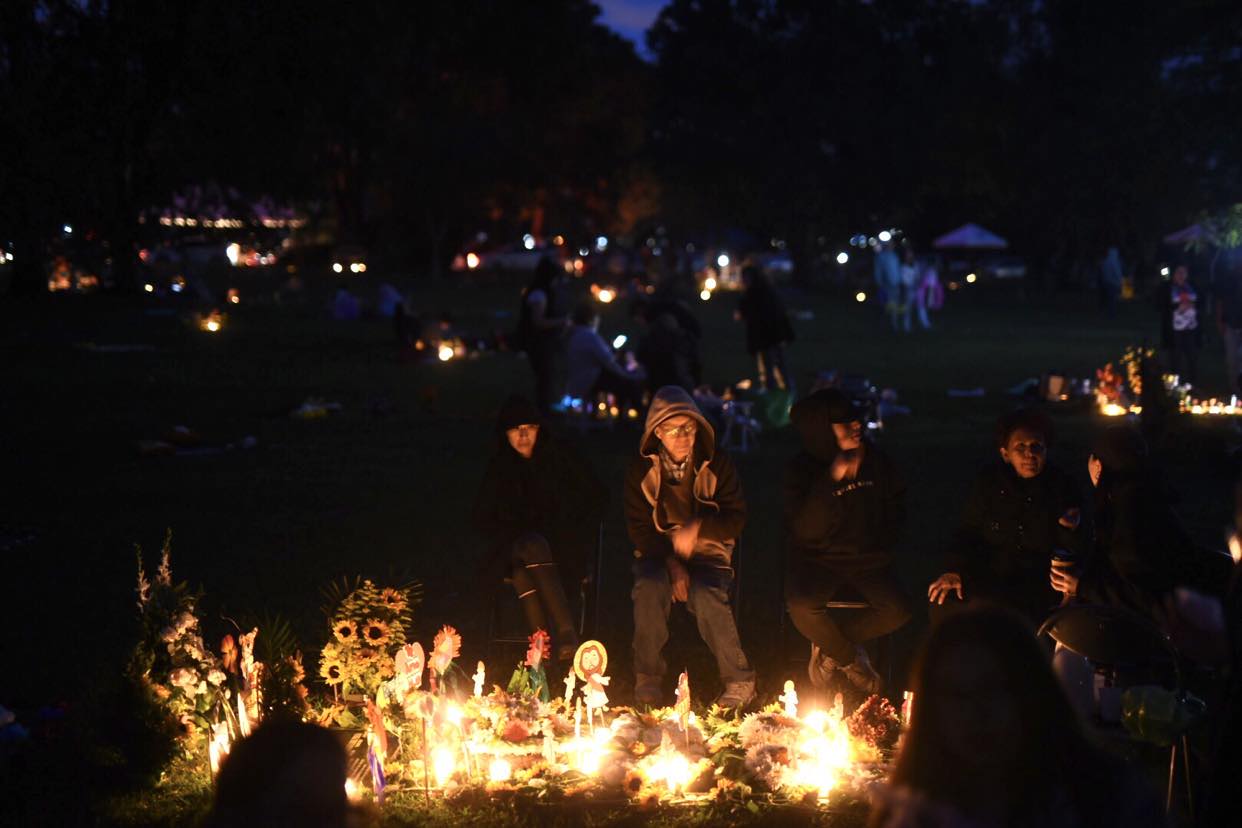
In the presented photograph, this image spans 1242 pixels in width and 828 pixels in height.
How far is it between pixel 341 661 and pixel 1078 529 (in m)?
3.27

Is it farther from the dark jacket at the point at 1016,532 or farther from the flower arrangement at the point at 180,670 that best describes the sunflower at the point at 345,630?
the dark jacket at the point at 1016,532

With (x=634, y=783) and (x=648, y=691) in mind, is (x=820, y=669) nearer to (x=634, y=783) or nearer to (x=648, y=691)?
(x=648, y=691)

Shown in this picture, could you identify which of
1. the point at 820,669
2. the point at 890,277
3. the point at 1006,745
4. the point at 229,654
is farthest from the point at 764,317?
the point at 1006,745

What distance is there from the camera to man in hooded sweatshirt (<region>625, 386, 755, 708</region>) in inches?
243

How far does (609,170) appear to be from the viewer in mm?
66125

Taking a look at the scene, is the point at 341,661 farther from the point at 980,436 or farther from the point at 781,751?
the point at 980,436

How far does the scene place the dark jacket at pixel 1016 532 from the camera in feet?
19.8

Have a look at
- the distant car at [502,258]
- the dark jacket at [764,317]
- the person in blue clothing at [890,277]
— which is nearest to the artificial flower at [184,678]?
the dark jacket at [764,317]

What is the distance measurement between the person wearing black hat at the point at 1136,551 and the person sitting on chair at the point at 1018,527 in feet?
0.72

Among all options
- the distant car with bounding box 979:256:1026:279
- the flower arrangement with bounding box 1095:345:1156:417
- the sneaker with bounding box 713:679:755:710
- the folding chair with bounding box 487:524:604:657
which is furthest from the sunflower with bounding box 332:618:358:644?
the distant car with bounding box 979:256:1026:279

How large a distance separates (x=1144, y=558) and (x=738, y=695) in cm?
184

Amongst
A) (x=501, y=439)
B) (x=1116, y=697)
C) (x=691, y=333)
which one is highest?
(x=691, y=333)

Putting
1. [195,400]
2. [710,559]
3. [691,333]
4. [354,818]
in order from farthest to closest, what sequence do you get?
[195,400] → [691,333] → [710,559] → [354,818]

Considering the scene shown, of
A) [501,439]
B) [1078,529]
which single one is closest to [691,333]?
[501,439]
